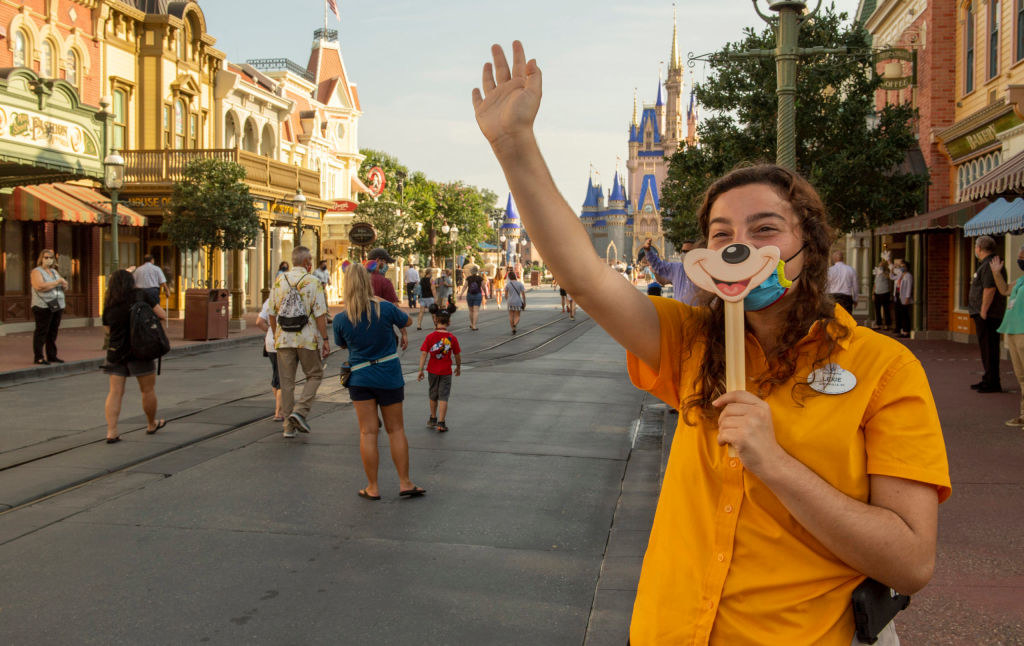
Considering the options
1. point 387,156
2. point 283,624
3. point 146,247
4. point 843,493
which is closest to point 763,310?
point 843,493

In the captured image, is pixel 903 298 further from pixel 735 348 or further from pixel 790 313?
pixel 735 348

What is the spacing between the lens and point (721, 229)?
6.24ft

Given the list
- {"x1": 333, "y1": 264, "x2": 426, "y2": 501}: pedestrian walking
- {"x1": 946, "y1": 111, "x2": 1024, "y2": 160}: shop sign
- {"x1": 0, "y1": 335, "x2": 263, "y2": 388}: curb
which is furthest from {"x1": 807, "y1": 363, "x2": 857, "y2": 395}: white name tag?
{"x1": 946, "y1": 111, "x2": 1024, "y2": 160}: shop sign

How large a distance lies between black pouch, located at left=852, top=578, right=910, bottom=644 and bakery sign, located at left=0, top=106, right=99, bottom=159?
53.4 feet

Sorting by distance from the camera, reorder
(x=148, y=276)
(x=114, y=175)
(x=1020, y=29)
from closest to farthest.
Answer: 1. (x=1020, y=29)
2. (x=114, y=175)
3. (x=148, y=276)

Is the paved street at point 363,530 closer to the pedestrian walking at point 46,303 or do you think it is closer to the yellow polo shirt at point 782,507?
the yellow polo shirt at point 782,507

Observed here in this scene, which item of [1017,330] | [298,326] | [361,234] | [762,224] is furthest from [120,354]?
[361,234]

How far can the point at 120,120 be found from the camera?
92.0 feet

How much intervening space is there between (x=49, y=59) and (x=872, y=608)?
26.8 metres

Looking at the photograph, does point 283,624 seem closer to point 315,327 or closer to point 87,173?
point 315,327

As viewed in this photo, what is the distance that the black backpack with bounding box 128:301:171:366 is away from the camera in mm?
8898

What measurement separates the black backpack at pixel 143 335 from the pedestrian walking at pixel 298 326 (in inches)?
47.3

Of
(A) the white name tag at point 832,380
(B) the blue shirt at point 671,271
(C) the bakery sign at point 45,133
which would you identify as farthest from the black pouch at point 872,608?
(C) the bakery sign at point 45,133

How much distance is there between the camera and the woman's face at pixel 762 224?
1860mm
